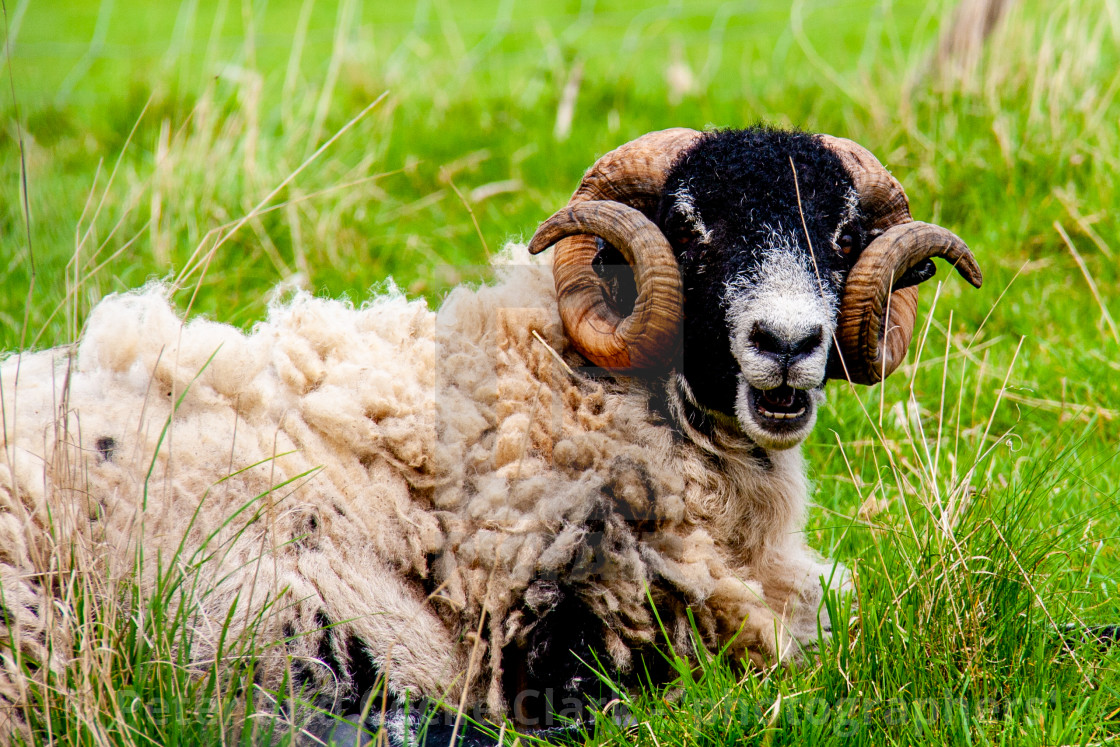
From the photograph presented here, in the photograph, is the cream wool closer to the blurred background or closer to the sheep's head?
the sheep's head

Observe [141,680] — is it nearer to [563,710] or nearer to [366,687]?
[366,687]

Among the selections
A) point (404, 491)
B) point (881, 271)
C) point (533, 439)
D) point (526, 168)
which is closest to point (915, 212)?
point (526, 168)

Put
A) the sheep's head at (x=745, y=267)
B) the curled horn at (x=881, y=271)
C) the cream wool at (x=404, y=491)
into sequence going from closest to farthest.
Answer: the cream wool at (x=404, y=491)
the sheep's head at (x=745, y=267)
the curled horn at (x=881, y=271)

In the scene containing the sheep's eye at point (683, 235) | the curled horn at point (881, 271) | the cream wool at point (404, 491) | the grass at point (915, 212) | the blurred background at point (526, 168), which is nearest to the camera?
the grass at point (915, 212)

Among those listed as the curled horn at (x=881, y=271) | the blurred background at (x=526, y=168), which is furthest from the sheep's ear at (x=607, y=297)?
the blurred background at (x=526, y=168)

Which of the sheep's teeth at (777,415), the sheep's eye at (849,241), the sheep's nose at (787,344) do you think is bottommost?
the sheep's teeth at (777,415)

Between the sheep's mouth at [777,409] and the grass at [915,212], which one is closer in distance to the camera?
the grass at [915,212]

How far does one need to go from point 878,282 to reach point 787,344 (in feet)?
1.44

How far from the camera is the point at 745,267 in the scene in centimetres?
322

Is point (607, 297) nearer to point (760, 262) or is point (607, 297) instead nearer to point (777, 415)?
point (760, 262)

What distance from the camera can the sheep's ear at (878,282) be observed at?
3277 mm

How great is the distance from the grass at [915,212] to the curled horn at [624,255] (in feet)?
1.57

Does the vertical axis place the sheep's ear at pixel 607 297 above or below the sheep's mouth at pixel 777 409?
above

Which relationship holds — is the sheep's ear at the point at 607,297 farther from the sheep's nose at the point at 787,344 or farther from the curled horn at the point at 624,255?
the sheep's nose at the point at 787,344
